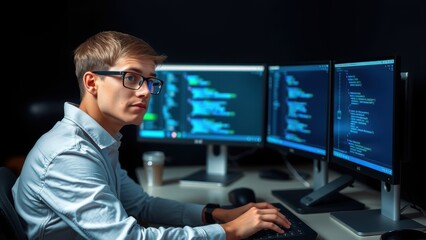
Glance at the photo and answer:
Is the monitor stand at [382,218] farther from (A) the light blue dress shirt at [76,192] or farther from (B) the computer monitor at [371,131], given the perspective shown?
(A) the light blue dress shirt at [76,192]

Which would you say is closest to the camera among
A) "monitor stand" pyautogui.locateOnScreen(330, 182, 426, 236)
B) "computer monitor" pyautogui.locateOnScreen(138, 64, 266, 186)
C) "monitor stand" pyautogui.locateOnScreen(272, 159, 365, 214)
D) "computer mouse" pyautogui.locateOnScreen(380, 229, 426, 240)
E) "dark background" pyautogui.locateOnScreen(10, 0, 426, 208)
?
"computer mouse" pyautogui.locateOnScreen(380, 229, 426, 240)

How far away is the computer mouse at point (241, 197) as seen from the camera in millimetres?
1575

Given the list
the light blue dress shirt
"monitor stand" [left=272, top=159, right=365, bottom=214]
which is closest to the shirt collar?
the light blue dress shirt

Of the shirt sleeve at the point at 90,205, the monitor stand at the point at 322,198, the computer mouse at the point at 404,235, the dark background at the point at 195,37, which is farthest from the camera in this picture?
the dark background at the point at 195,37

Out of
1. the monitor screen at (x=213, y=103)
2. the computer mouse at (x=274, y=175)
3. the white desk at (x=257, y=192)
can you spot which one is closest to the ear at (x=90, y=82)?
the white desk at (x=257, y=192)

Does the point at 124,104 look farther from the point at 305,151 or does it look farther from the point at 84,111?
the point at 305,151

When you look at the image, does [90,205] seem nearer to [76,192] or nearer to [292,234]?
[76,192]

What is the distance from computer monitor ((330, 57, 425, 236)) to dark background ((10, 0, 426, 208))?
0.28 metres

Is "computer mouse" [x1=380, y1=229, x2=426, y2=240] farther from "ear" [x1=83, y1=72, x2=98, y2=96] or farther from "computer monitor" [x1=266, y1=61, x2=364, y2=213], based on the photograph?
"ear" [x1=83, y1=72, x2=98, y2=96]

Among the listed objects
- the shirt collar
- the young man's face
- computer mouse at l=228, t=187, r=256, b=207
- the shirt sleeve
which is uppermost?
the young man's face

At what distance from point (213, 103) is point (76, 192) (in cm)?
99

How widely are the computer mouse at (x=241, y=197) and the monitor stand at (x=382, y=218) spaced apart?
0.98 feet

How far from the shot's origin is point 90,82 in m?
1.23

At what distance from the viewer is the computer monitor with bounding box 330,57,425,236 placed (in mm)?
1245
